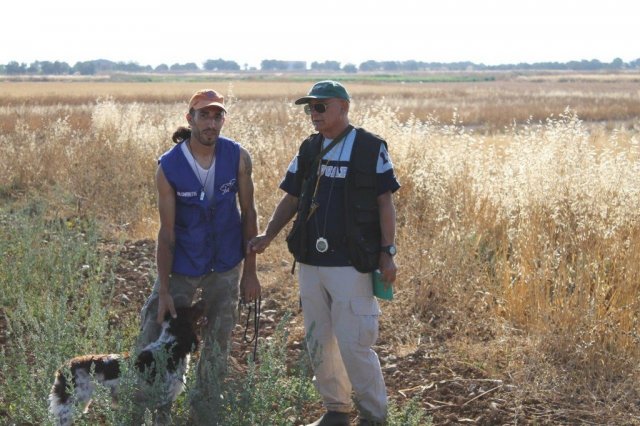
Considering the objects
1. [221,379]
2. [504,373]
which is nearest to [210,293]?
[221,379]

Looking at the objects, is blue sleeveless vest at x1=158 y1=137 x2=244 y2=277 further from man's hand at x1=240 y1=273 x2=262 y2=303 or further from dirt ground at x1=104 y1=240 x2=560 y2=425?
dirt ground at x1=104 y1=240 x2=560 y2=425

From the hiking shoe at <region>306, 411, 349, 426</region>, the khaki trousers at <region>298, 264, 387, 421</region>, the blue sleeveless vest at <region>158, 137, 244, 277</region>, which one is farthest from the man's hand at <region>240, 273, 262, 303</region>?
the hiking shoe at <region>306, 411, 349, 426</region>

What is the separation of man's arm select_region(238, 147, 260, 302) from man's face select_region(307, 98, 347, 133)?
0.51 m

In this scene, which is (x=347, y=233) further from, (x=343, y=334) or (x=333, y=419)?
(x=333, y=419)

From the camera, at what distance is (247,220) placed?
4.64 meters

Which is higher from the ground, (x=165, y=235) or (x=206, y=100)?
(x=206, y=100)

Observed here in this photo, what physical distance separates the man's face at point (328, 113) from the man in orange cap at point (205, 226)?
19.7 inches

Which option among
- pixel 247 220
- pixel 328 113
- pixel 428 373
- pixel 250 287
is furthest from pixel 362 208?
pixel 428 373

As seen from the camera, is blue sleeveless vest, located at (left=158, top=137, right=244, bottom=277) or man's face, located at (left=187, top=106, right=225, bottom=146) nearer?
man's face, located at (left=187, top=106, right=225, bottom=146)

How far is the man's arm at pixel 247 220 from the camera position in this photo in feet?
15.0

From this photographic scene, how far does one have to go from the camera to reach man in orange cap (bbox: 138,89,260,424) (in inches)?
172

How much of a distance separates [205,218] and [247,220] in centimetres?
27

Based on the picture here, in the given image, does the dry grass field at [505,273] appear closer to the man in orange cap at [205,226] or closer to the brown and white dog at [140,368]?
the man in orange cap at [205,226]

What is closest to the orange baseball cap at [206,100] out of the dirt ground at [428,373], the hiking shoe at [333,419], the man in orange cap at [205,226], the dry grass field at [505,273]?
the man in orange cap at [205,226]
